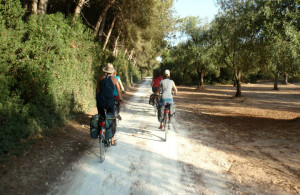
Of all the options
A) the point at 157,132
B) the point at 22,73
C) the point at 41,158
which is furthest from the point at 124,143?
the point at 22,73

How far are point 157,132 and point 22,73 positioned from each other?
4.56 metres

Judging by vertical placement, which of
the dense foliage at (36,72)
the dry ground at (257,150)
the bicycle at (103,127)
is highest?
the dense foliage at (36,72)

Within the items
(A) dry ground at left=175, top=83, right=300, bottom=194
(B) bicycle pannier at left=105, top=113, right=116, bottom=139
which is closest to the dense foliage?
(B) bicycle pannier at left=105, top=113, right=116, bottom=139

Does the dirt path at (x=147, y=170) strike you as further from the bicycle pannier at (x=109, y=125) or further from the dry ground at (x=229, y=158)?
the bicycle pannier at (x=109, y=125)

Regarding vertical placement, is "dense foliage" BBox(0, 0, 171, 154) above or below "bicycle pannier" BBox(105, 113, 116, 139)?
above

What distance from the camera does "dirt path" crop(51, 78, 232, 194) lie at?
380 cm

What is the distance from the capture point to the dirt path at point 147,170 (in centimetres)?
380

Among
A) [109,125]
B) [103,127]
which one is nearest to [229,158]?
[109,125]

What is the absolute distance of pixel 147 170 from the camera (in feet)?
14.7

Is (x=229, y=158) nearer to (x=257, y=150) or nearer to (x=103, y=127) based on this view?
(x=257, y=150)

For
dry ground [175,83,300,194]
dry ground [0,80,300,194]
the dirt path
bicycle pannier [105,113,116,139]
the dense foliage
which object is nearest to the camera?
the dirt path

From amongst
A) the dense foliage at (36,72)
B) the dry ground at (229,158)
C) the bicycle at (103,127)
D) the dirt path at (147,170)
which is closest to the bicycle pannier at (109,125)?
the bicycle at (103,127)

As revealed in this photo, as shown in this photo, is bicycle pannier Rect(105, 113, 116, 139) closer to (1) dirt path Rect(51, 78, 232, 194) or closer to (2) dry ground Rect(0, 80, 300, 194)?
(1) dirt path Rect(51, 78, 232, 194)

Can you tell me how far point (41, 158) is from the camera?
4.92 meters
